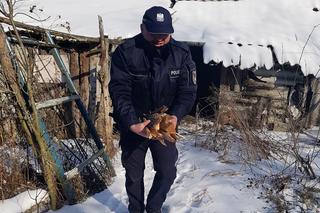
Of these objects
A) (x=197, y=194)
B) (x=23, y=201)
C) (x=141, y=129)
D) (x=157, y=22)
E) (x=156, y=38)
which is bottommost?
(x=197, y=194)

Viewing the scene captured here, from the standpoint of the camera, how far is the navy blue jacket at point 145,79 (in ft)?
9.10

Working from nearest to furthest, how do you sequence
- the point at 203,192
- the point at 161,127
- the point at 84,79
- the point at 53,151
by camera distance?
1. the point at 161,127
2. the point at 53,151
3. the point at 203,192
4. the point at 84,79

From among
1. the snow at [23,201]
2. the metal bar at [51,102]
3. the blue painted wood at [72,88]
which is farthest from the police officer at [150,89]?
the blue painted wood at [72,88]

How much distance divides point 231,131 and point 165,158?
290 centimetres

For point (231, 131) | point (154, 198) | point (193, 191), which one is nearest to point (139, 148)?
point (154, 198)

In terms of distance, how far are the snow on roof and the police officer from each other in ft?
14.7

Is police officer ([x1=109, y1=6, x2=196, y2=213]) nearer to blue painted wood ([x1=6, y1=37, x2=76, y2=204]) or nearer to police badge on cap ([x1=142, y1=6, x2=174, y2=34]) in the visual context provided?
police badge on cap ([x1=142, y1=6, x2=174, y2=34])

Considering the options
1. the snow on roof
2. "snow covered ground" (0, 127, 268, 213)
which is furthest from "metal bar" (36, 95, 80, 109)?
the snow on roof

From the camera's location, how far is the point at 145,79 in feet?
9.20

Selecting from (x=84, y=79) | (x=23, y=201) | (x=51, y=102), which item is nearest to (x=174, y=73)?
(x=51, y=102)

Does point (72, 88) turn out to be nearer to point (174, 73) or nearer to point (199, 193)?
point (174, 73)

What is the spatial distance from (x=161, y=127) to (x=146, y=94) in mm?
298

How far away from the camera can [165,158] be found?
2.96 meters

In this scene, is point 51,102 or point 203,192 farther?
point 203,192
